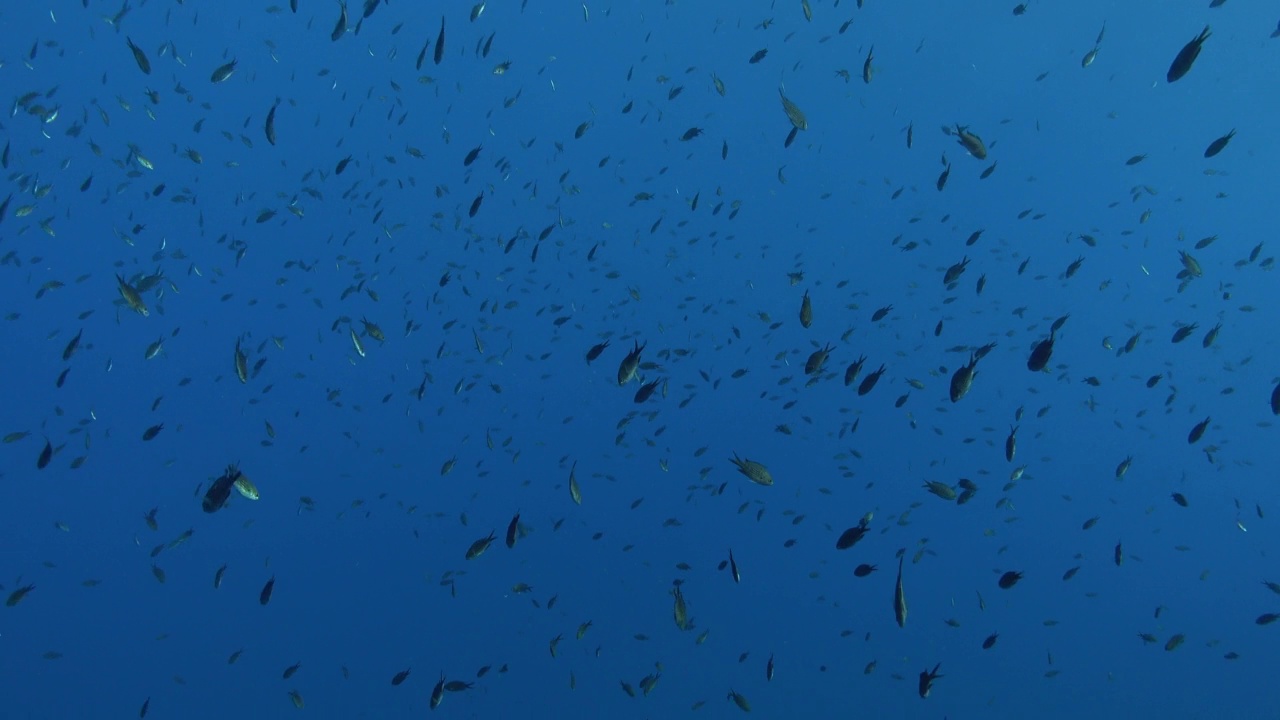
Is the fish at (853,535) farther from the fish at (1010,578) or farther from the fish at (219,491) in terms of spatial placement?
the fish at (219,491)

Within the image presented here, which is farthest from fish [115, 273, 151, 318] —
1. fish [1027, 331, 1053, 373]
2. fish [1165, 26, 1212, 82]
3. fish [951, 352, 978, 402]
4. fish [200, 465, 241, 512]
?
fish [1165, 26, 1212, 82]

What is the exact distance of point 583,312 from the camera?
2775 cm

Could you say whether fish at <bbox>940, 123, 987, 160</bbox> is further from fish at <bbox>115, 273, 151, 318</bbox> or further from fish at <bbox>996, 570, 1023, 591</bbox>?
fish at <bbox>115, 273, 151, 318</bbox>

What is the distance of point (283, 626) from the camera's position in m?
22.2

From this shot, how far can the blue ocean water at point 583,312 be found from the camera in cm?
2147

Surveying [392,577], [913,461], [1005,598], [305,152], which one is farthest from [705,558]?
[305,152]

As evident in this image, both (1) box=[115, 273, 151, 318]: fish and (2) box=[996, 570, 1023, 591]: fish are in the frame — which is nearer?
(1) box=[115, 273, 151, 318]: fish

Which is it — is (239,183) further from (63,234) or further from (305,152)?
(63,234)

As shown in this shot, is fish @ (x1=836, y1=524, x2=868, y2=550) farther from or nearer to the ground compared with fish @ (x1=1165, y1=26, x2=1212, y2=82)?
nearer to the ground

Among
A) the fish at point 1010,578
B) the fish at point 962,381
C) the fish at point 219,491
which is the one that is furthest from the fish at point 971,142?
the fish at point 219,491

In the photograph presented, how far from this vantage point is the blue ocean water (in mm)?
21469

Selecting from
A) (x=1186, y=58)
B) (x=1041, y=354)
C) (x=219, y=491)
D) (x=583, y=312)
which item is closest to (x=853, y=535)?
(x=1041, y=354)

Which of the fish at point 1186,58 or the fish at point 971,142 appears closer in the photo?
the fish at point 1186,58

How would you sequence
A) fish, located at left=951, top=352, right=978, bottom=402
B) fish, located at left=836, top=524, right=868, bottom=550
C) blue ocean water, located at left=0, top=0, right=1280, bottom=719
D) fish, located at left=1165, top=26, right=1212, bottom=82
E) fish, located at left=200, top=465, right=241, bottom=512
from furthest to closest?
blue ocean water, located at left=0, top=0, right=1280, bottom=719
fish, located at left=836, top=524, right=868, bottom=550
fish, located at left=951, top=352, right=978, bottom=402
fish, located at left=200, top=465, right=241, bottom=512
fish, located at left=1165, top=26, right=1212, bottom=82
